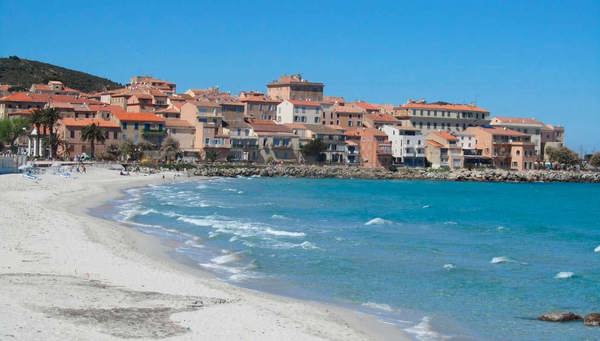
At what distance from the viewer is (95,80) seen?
6688 inches

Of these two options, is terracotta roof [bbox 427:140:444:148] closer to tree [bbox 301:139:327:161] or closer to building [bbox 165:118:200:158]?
tree [bbox 301:139:327:161]

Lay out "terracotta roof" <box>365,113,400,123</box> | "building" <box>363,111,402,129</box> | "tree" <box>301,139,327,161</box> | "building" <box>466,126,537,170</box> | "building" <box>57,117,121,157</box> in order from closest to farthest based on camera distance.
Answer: "building" <box>57,117,121,157</box> → "tree" <box>301,139,327,161</box> → "building" <box>466,126,537,170</box> → "building" <box>363,111,402,129</box> → "terracotta roof" <box>365,113,400,123</box>

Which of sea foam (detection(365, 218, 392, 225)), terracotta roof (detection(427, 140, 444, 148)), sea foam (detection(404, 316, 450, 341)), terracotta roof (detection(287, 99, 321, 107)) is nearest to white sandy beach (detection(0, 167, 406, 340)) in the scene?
sea foam (detection(404, 316, 450, 341))

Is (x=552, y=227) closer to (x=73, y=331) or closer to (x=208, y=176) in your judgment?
(x=73, y=331)

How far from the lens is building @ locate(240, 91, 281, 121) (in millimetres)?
106625

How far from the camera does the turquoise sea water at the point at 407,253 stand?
64.3ft

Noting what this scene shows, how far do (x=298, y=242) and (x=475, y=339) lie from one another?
14917 mm

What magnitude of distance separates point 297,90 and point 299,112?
31.5 ft

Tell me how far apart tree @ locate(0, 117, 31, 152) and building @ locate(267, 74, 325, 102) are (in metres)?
36.9

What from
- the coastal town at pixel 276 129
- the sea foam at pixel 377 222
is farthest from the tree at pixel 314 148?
the sea foam at pixel 377 222

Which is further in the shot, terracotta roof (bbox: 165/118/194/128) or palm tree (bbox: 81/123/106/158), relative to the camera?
terracotta roof (bbox: 165/118/194/128)

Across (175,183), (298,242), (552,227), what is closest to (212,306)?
(298,242)

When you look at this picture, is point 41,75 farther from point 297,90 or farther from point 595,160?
point 595,160

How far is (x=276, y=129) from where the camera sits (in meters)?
98.1
